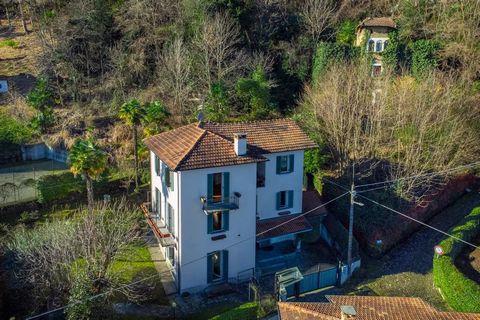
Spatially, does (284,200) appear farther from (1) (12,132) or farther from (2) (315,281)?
(1) (12,132)

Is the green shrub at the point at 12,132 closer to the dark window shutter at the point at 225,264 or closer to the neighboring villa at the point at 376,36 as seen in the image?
the dark window shutter at the point at 225,264

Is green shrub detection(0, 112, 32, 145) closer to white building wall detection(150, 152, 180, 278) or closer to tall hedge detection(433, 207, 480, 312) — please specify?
white building wall detection(150, 152, 180, 278)

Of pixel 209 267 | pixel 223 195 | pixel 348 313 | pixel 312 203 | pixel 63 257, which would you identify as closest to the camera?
pixel 348 313

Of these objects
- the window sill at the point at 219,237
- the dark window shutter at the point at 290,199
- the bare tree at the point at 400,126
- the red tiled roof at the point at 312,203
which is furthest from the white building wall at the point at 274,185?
the bare tree at the point at 400,126

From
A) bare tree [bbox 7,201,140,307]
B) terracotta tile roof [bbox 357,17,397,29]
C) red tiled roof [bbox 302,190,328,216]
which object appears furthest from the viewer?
terracotta tile roof [bbox 357,17,397,29]

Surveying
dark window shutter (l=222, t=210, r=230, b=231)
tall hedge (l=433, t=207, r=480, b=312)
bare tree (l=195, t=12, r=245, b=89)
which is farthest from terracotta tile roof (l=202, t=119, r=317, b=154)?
bare tree (l=195, t=12, r=245, b=89)

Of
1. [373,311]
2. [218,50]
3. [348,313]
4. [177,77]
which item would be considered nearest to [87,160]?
[177,77]
